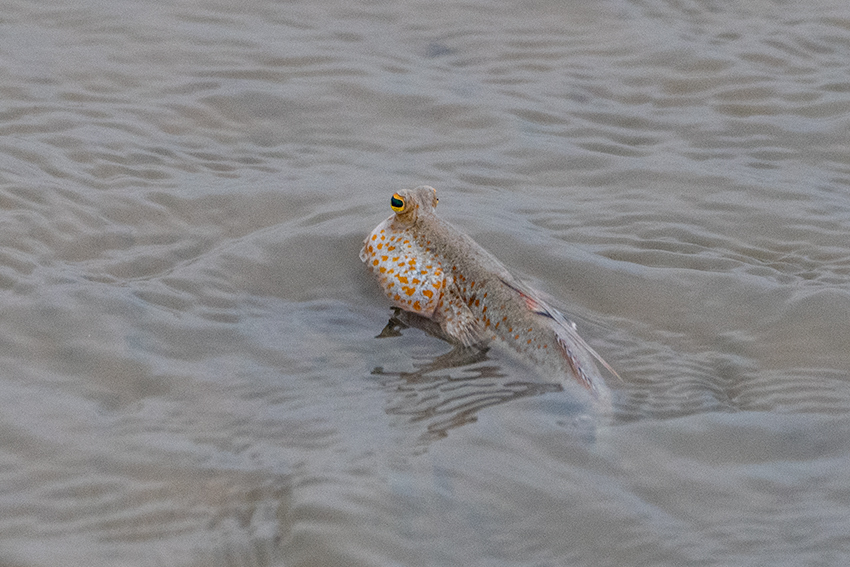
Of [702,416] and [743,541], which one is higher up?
[702,416]

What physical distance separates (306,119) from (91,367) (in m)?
2.60

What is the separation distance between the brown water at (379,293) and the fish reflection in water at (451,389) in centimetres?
2

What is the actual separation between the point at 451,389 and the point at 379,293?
2.44 feet

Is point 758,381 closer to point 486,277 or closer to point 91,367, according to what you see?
point 486,277

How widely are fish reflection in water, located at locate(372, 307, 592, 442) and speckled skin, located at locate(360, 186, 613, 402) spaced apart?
0.31 feet

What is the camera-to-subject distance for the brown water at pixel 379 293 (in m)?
2.75

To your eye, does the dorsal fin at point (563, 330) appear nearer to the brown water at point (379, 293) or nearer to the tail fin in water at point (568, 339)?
the tail fin in water at point (568, 339)

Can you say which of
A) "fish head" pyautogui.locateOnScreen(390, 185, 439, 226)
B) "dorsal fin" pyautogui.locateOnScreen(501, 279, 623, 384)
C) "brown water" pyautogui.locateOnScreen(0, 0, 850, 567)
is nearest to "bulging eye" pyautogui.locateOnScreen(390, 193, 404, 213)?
"fish head" pyautogui.locateOnScreen(390, 185, 439, 226)

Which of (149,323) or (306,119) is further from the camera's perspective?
(306,119)

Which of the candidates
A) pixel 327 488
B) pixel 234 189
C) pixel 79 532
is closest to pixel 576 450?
pixel 327 488

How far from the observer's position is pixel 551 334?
3.56 metres

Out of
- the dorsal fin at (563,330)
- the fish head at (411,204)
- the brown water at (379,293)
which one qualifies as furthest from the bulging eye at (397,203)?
the dorsal fin at (563,330)

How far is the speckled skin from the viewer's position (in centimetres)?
356

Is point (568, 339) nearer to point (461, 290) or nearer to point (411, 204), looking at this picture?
point (461, 290)
